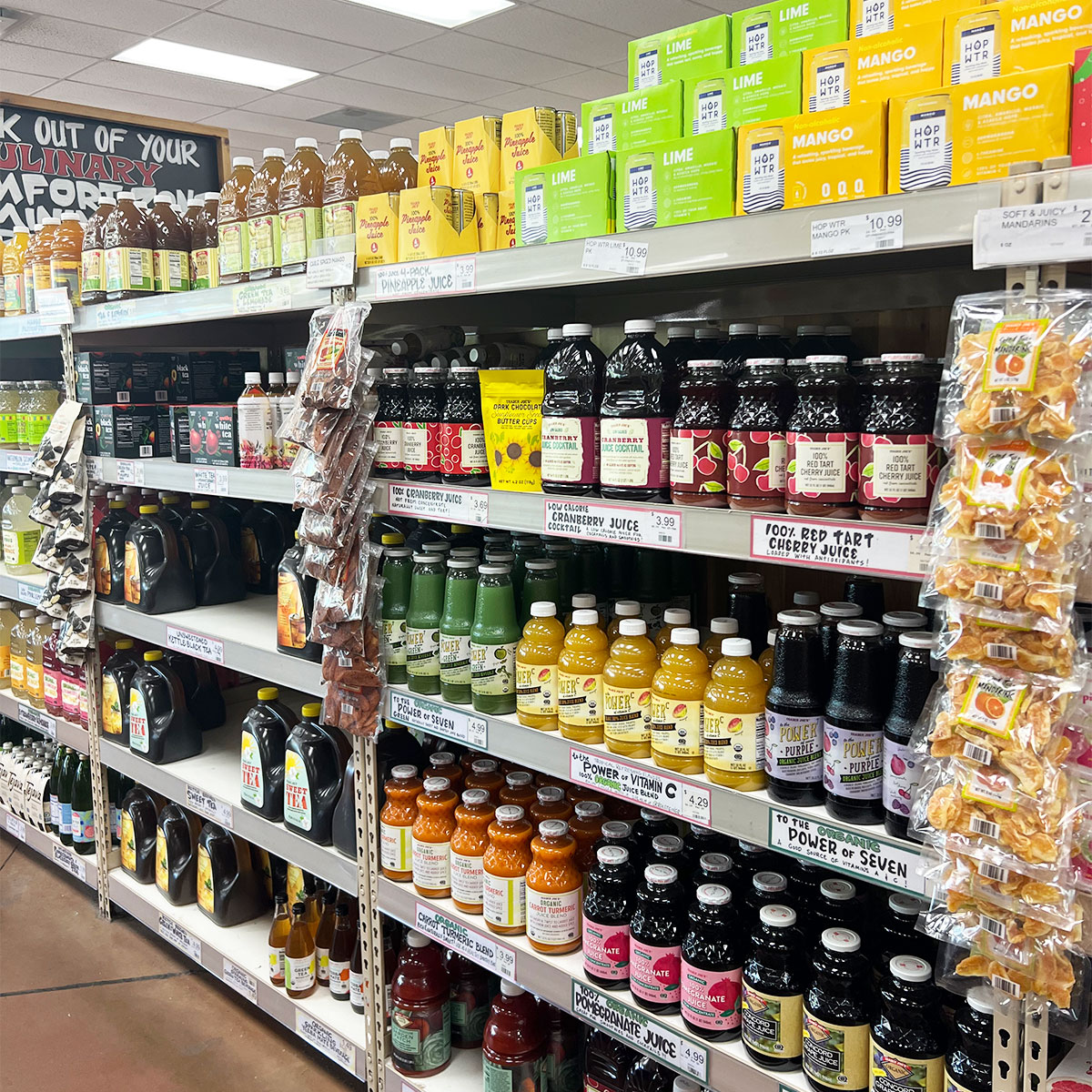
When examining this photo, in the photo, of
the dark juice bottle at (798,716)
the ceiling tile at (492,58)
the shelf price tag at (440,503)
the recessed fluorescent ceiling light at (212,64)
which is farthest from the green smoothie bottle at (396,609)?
the recessed fluorescent ceiling light at (212,64)

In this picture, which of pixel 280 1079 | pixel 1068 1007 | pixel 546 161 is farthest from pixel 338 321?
pixel 280 1079

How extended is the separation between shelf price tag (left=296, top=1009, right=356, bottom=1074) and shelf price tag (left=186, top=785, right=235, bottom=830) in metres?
0.49

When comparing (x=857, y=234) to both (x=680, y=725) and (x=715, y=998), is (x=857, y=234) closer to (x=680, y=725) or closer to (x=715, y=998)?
(x=680, y=725)

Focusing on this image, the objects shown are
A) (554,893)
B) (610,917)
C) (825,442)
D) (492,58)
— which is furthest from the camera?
(492,58)

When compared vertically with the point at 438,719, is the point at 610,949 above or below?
below

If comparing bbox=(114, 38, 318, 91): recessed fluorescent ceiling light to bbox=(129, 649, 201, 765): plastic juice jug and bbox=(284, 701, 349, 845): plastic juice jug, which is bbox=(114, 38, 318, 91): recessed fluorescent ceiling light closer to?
bbox=(129, 649, 201, 765): plastic juice jug

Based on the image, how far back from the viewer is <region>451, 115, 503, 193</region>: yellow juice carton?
1.75 meters

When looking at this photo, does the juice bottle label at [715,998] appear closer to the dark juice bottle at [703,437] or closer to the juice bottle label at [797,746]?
the juice bottle label at [797,746]

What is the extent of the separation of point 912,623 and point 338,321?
116 cm

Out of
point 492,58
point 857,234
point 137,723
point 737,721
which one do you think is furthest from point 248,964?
point 492,58

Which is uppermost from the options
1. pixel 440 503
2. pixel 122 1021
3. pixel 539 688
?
pixel 440 503

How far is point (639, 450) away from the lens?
1.49 m

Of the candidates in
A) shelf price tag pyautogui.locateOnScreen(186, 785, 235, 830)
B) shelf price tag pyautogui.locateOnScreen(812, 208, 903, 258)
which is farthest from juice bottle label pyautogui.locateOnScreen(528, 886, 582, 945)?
shelf price tag pyautogui.locateOnScreen(812, 208, 903, 258)

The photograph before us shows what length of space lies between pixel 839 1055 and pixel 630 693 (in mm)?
577
